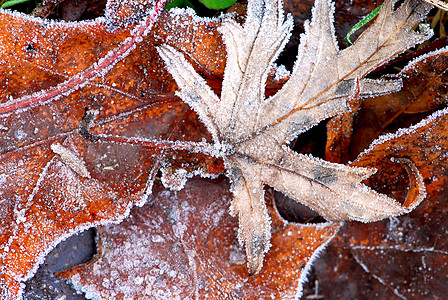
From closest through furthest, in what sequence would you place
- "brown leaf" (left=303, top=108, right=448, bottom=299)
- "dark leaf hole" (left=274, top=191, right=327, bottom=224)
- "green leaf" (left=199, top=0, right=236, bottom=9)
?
"brown leaf" (left=303, top=108, right=448, bottom=299) < "green leaf" (left=199, top=0, right=236, bottom=9) < "dark leaf hole" (left=274, top=191, right=327, bottom=224)

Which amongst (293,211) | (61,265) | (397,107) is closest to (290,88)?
(397,107)

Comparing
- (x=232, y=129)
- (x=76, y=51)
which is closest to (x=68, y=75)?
(x=76, y=51)

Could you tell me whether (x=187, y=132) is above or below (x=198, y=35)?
below

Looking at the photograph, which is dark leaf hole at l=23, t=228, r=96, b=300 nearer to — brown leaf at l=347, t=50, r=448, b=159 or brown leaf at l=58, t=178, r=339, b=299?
brown leaf at l=58, t=178, r=339, b=299

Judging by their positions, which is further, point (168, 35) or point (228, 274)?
point (228, 274)

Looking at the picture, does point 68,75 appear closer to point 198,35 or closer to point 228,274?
point 198,35

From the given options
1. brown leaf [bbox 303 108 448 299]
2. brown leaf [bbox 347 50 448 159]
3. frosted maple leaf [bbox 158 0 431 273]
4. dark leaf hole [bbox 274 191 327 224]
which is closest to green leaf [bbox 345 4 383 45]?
frosted maple leaf [bbox 158 0 431 273]
